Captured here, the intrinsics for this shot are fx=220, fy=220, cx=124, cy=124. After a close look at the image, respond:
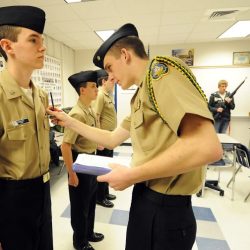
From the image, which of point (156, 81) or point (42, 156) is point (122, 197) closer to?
point (42, 156)

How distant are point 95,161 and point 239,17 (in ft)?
13.1

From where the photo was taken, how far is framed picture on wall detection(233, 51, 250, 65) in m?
5.54

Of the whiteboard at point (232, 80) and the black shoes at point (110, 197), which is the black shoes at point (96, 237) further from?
the whiteboard at point (232, 80)

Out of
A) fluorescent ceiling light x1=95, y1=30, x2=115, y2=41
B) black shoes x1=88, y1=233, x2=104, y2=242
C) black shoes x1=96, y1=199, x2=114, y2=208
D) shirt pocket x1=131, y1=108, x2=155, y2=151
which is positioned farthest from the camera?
fluorescent ceiling light x1=95, y1=30, x2=115, y2=41

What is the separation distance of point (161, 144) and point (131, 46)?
1.42 feet

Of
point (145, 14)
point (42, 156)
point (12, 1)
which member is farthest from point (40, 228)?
point (145, 14)

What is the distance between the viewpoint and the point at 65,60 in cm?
573

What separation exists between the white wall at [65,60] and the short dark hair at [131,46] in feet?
14.3

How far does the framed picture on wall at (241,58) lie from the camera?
5.54m

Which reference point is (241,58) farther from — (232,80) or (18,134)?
(18,134)

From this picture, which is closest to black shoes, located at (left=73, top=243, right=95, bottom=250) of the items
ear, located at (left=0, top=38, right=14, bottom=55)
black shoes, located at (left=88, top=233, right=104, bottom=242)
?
black shoes, located at (left=88, top=233, right=104, bottom=242)

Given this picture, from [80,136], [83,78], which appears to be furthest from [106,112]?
[80,136]

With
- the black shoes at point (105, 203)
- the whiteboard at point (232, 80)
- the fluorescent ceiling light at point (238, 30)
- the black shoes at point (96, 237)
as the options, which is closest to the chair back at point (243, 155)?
the black shoes at point (105, 203)

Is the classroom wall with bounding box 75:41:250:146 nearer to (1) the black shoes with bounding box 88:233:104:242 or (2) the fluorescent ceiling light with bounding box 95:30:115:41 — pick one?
(2) the fluorescent ceiling light with bounding box 95:30:115:41
